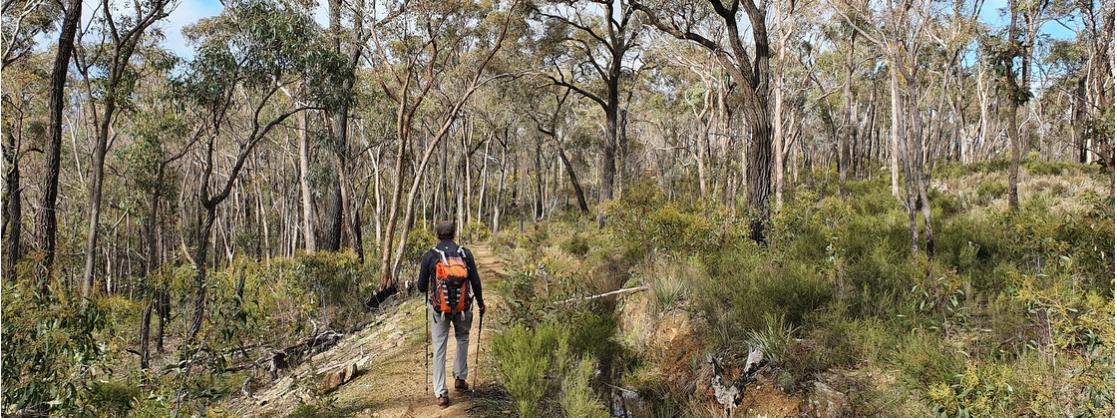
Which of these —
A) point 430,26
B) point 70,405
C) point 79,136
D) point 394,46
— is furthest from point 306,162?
point 79,136

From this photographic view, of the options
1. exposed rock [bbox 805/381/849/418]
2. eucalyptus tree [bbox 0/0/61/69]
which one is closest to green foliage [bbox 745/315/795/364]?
exposed rock [bbox 805/381/849/418]

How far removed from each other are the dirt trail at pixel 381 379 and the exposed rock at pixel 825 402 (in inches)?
104

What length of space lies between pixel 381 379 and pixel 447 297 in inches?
68.2

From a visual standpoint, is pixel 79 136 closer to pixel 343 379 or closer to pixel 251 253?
pixel 251 253

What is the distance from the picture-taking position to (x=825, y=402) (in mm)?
4227

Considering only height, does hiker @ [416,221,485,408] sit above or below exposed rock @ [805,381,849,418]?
above

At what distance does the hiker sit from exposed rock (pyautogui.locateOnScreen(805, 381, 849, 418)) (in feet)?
8.93

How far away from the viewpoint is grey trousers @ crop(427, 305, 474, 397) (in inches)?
183

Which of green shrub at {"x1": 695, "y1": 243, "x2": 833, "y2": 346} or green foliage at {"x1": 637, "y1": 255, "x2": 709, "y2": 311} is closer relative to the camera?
green shrub at {"x1": 695, "y1": 243, "x2": 833, "y2": 346}

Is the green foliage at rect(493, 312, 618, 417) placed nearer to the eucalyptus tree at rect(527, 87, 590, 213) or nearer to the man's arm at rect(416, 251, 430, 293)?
the man's arm at rect(416, 251, 430, 293)

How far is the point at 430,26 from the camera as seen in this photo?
1160cm

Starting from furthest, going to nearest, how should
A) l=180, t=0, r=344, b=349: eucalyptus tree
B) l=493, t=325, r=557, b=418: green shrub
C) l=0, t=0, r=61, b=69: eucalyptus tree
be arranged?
l=0, t=0, r=61, b=69: eucalyptus tree
l=180, t=0, r=344, b=349: eucalyptus tree
l=493, t=325, r=557, b=418: green shrub

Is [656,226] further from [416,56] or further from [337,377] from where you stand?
[416,56]

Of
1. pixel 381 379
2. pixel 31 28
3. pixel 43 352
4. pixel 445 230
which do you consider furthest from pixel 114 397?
pixel 31 28
